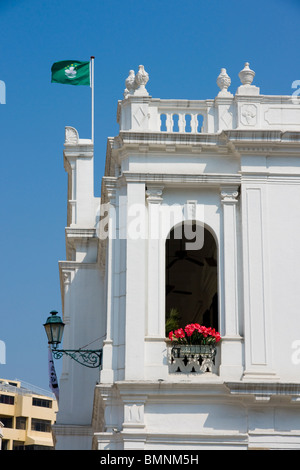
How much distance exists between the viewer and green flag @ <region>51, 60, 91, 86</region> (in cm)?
3375

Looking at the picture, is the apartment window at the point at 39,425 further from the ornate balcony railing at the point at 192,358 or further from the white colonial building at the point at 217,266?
the ornate balcony railing at the point at 192,358

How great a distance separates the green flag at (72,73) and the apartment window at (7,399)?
266ft

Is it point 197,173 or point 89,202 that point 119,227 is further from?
point 89,202

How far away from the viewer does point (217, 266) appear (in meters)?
25.3

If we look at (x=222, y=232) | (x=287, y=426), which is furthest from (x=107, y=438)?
(x=222, y=232)

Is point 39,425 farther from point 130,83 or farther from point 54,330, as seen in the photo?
point 130,83

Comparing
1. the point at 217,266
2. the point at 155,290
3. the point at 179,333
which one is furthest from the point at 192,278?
the point at 179,333

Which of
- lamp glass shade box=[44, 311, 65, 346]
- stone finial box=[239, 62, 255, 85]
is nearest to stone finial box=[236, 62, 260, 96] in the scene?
stone finial box=[239, 62, 255, 85]

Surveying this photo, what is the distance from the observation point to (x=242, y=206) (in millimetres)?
25016

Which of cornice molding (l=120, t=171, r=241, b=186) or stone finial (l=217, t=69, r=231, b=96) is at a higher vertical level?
stone finial (l=217, t=69, r=231, b=96)

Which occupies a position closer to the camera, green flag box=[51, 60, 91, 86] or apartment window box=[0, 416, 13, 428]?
green flag box=[51, 60, 91, 86]

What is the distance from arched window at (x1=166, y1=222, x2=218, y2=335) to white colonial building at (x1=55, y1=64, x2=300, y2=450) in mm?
2332

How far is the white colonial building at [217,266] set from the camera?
23.3 metres

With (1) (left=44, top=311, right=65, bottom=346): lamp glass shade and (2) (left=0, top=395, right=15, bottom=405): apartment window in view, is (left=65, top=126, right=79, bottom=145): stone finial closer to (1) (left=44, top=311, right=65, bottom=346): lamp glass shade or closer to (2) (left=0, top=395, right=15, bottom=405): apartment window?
(1) (left=44, top=311, right=65, bottom=346): lamp glass shade
